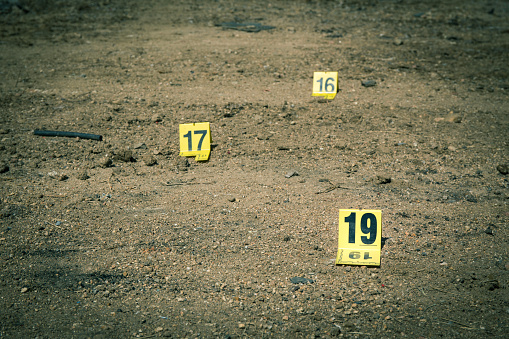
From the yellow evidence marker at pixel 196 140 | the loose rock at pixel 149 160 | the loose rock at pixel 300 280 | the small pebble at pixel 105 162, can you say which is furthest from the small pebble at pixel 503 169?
the small pebble at pixel 105 162

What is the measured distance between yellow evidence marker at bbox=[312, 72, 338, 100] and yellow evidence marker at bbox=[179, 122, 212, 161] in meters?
1.97

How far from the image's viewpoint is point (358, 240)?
327 centimetres

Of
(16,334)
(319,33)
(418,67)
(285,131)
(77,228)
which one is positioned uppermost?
(319,33)

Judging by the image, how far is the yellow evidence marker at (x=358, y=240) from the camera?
3219 millimetres

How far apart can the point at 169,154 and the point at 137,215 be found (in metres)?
1.12

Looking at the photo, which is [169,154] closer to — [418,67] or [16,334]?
[16,334]

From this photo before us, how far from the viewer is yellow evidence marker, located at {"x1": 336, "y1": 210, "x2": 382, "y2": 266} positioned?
10.6 feet

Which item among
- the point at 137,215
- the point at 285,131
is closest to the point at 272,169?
the point at 285,131

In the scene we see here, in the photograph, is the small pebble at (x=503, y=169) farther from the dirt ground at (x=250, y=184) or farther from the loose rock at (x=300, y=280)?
the loose rock at (x=300, y=280)

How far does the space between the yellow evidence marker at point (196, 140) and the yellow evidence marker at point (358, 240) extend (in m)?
1.93

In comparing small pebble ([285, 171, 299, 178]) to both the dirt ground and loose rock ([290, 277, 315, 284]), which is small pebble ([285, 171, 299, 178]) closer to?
the dirt ground

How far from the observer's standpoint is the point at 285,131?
514 cm

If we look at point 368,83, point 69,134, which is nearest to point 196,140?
point 69,134

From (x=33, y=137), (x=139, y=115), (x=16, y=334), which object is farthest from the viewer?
(x=139, y=115)
